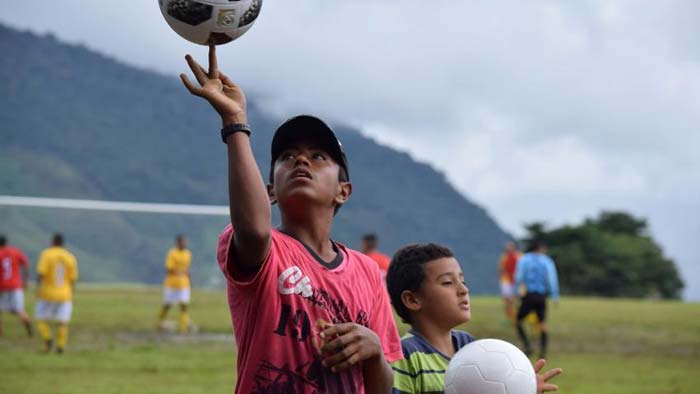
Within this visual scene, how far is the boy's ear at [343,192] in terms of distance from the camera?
349 centimetres

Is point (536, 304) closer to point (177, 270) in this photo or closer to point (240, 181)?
point (177, 270)

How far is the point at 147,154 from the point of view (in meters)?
112

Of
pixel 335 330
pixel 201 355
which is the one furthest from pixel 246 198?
pixel 201 355

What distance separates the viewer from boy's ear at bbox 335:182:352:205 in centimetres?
349

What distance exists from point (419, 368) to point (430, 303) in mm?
370

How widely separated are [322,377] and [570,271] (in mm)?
79938

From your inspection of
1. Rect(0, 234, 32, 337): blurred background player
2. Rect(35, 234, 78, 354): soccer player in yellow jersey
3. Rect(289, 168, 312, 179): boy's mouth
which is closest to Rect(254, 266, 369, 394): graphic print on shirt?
Rect(289, 168, 312, 179): boy's mouth

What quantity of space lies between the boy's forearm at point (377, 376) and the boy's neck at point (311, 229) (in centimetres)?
40

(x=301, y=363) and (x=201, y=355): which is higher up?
(x=201, y=355)

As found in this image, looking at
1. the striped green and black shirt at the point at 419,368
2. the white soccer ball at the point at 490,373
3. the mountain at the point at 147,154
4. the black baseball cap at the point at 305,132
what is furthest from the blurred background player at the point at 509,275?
the mountain at the point at 147,154

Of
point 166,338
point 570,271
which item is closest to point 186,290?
point 166,338

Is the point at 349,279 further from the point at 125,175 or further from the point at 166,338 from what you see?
the point at 125,175

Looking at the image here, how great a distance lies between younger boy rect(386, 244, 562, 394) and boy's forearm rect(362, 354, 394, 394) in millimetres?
826

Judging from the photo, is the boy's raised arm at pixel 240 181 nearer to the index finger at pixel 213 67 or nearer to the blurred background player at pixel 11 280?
the index finger at pixel 213 67
